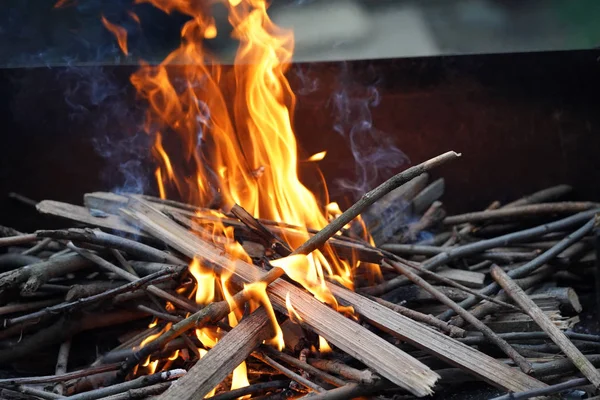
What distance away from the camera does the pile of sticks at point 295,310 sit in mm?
2828

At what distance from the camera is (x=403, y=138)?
4820mm

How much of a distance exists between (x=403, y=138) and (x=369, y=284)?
1.56 meters

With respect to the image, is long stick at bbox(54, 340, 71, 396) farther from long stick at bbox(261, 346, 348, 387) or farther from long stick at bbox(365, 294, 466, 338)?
long stick at bbox(365, 294, 466, 338)

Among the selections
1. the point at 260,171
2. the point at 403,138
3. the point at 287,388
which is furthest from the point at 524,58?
the point at 287,388

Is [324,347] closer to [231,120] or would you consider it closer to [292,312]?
[292,312]

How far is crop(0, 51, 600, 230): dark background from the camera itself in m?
4.60

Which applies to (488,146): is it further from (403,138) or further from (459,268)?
(459,268)

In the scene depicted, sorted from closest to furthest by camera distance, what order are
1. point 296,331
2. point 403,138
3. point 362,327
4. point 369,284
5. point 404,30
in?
point 362,327, point 296,331, point 369,284, point 404,30, point 403,138

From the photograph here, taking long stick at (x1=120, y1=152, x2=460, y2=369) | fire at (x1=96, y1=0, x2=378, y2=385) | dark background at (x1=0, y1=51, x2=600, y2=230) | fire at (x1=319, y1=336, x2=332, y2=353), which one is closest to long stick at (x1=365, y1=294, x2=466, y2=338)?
fire at (x1=319, y1=336, x2=332, y2=353)

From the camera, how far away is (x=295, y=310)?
9.77 feet

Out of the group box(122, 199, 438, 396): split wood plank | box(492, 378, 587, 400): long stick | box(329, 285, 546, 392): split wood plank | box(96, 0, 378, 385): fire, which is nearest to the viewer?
box(492, 378, 587, 400): long stick

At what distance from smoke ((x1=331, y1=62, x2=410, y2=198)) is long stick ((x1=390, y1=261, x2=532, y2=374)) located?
1.43 meters

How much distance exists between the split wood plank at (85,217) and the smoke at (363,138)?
1.70 m

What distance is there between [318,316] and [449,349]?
0.56 metres
